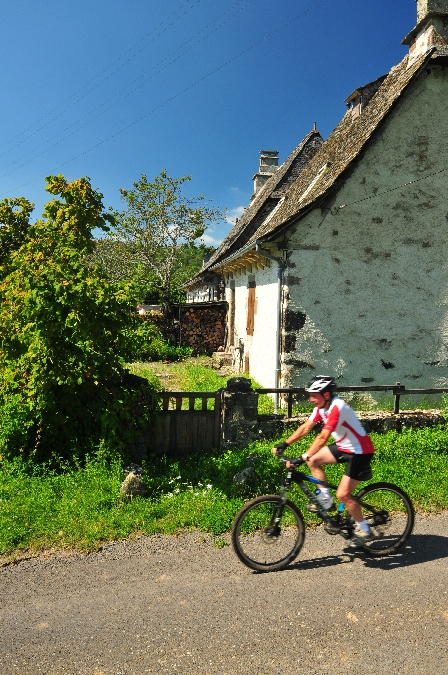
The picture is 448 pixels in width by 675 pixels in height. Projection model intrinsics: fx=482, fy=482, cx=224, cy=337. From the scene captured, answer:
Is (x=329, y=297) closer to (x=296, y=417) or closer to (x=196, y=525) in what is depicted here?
(x=296, y=417)

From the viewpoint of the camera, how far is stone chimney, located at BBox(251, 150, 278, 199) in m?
23.6

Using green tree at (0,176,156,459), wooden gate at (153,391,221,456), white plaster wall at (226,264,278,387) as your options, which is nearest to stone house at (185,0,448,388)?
white plaster wall at (226,264,278,387)

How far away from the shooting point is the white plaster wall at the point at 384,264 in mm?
9180

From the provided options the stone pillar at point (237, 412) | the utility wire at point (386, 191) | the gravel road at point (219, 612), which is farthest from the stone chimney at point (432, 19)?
the gravel road at point (219, 612)

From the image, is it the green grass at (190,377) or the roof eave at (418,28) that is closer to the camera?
the roof eave at (418,28)

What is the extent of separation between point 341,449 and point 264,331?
21.8 ft

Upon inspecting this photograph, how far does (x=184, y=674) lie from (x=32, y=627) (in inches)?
50.0

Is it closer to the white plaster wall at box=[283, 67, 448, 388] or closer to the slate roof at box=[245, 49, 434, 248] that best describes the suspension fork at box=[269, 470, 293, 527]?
the white plaster wall at box=[283, 67, 448, 388]

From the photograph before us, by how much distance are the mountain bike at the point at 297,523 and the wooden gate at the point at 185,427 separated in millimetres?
2679

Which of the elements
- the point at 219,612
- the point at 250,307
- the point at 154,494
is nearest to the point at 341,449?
the point at 219,612

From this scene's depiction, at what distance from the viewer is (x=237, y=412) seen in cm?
720

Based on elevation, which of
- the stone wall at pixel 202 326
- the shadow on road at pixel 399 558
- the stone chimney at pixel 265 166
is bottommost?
the shadow on road at pixel 399 558

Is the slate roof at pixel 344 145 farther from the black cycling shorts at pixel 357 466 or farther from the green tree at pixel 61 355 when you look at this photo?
the black cycling shorts at pixel 357 466

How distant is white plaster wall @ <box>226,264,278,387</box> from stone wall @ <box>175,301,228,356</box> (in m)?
4.22
